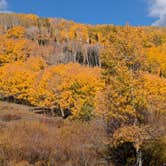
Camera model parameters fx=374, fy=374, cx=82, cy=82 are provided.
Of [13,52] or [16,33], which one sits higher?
[16,33]

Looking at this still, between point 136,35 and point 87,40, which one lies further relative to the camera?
point 87,40

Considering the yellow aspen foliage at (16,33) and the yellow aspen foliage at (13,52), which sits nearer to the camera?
the yellow aspen foliage at (13,52)

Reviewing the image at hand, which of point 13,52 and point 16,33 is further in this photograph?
point 16,33

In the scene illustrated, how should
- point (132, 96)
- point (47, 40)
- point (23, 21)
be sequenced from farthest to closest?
point (23, 21)
point (47, 40)
point (132, 96)

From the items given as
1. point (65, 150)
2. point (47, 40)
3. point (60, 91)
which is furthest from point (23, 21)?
point (65, 150)

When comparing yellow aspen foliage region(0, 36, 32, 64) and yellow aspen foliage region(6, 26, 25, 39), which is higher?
yellow aspen foliage region(6, 26, 25, 39)

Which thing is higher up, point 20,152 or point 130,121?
point 130,121

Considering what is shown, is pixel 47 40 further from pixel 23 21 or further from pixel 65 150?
pixel 65 150

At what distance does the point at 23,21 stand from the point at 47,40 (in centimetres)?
3130

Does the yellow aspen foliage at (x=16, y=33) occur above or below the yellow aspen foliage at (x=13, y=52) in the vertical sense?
above

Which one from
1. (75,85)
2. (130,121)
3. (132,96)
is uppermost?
(75,85)

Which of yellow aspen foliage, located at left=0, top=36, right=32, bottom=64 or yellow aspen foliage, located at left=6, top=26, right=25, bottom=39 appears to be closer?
yellow aspen foliage, located at left=0, top=36, right=32, bottom=64

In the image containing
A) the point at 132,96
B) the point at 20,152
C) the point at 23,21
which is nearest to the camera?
the point at 132,96

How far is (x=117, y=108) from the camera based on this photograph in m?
18.0
